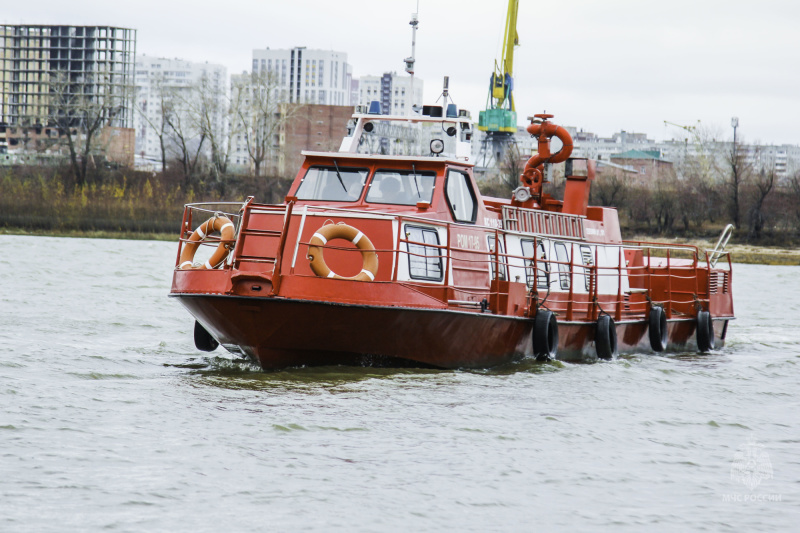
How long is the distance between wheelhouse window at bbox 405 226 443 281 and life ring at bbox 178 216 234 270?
8.16ft

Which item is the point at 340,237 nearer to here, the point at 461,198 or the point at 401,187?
the point at 401,187

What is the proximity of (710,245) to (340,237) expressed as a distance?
57.0 m

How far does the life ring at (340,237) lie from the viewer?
12969 mm

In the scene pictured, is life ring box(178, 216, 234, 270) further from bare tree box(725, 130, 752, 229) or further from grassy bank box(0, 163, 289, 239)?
bare tree box(725, 130, 752, 229)

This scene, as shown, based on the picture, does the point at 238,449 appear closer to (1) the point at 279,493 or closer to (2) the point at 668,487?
(1) the point at 279,493

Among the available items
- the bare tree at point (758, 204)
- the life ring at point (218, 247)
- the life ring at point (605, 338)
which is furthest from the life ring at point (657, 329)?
the bare tree at point (758, 204)

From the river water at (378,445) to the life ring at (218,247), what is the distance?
1.55m

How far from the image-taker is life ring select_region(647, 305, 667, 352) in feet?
63.8

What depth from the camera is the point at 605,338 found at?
691 inches

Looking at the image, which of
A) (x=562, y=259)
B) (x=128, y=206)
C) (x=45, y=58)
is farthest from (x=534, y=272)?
(x=45, y=58)

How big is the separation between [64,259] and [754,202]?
2046 inches

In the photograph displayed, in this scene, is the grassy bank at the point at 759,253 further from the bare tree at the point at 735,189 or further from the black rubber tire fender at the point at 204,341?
the black rubber tire fender at the point at 204,341

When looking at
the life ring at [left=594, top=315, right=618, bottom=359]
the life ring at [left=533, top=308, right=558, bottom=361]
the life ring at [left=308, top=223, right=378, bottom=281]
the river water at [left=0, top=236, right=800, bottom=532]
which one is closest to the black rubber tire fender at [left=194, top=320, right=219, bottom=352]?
the river water at [left=0, top=236, right=800, bottom=532]

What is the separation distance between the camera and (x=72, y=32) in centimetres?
14000
